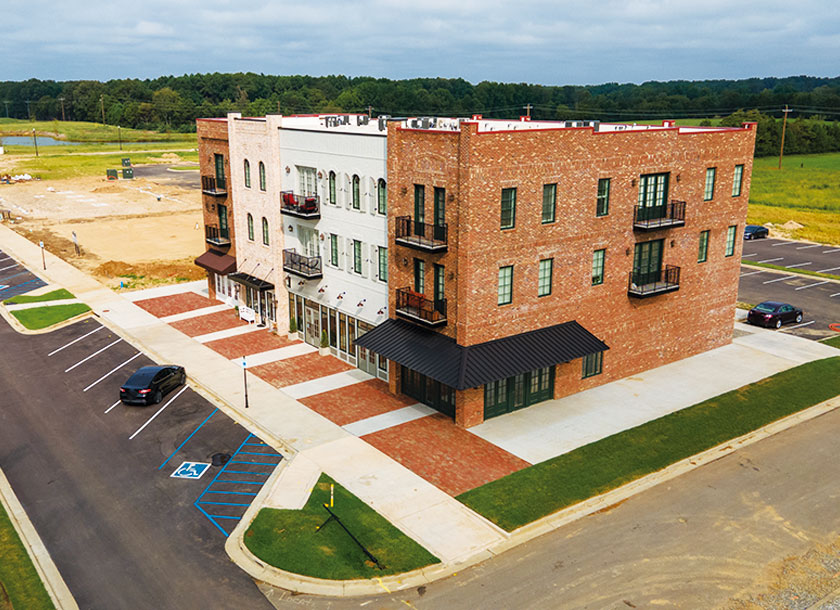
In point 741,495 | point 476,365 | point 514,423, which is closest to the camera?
point 741,495

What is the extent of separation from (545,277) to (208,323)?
22.3 meters

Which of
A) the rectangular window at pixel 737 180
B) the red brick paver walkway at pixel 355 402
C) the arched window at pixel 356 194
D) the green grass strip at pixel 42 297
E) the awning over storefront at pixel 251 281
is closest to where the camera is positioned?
the red brick paver walkway at pixel 355 402

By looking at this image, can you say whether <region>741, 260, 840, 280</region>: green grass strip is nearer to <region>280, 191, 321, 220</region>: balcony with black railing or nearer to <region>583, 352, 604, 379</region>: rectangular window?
<region>583, 352, 604, 379</region>: rectangular window

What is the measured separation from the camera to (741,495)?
2433cm

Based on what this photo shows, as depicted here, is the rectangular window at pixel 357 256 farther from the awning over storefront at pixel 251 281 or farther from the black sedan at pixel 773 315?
the black sedan at pixel 773 315

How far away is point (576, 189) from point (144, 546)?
2137 centimetres

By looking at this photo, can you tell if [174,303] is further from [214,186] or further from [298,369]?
[298,369]

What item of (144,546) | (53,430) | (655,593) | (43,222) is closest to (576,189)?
(655,593)

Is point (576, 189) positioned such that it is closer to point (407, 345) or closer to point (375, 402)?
point (407, 345)

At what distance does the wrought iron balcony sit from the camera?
4509 cm

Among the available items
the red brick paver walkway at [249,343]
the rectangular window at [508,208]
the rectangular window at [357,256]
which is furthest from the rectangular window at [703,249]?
the red brick paver walkway at [249,343]

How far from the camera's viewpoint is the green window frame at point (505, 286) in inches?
1132

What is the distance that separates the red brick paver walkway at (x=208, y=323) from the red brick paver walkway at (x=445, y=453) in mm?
17203

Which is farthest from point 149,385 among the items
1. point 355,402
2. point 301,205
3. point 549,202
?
point 549,202
